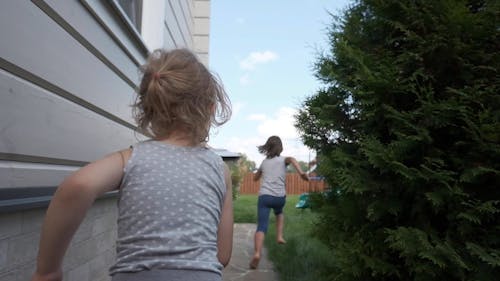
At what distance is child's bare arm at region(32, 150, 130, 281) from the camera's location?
1.15 meters

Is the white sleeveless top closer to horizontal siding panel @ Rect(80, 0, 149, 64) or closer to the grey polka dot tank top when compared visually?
horizontal siding panel @ Rect(80, 0, 149, 64)

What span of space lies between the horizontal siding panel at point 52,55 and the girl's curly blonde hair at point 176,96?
49 cm

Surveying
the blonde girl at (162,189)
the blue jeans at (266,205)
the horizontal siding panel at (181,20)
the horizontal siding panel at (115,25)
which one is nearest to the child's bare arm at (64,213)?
the blonde girl at (162,189)

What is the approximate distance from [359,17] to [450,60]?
736 mm

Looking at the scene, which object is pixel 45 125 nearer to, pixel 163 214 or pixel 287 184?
pixel 163 214

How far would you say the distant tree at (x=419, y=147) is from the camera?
2.45 m

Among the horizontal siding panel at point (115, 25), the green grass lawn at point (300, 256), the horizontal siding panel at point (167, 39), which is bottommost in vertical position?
the green grass lawn at point (300, 256)

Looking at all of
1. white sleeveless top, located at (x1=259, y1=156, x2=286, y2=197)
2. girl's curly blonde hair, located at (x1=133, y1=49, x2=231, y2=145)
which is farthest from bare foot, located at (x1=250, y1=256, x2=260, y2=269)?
girl's curly blonde hair, located at (x1=133, y1=49, x2=231, y2=145)

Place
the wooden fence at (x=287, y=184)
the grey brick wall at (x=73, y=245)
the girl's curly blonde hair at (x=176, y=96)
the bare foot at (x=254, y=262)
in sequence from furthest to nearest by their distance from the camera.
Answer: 1. the wooden fence at (x=287, y=184)
2. the bare foot at (x=254, y=262)
3. the grey brick wall at (x=73, y=245)
4. the girl's curly blonde hair at (x=176, y=96)

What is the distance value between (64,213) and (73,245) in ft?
4.28

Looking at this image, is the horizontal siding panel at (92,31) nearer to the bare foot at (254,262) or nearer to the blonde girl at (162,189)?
the blonde girl at (162,189)

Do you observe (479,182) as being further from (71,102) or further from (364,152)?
(71,102)

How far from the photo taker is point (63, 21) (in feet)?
6.63

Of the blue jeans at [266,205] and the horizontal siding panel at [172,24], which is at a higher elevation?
the horizontal siding panel at [172,24]
